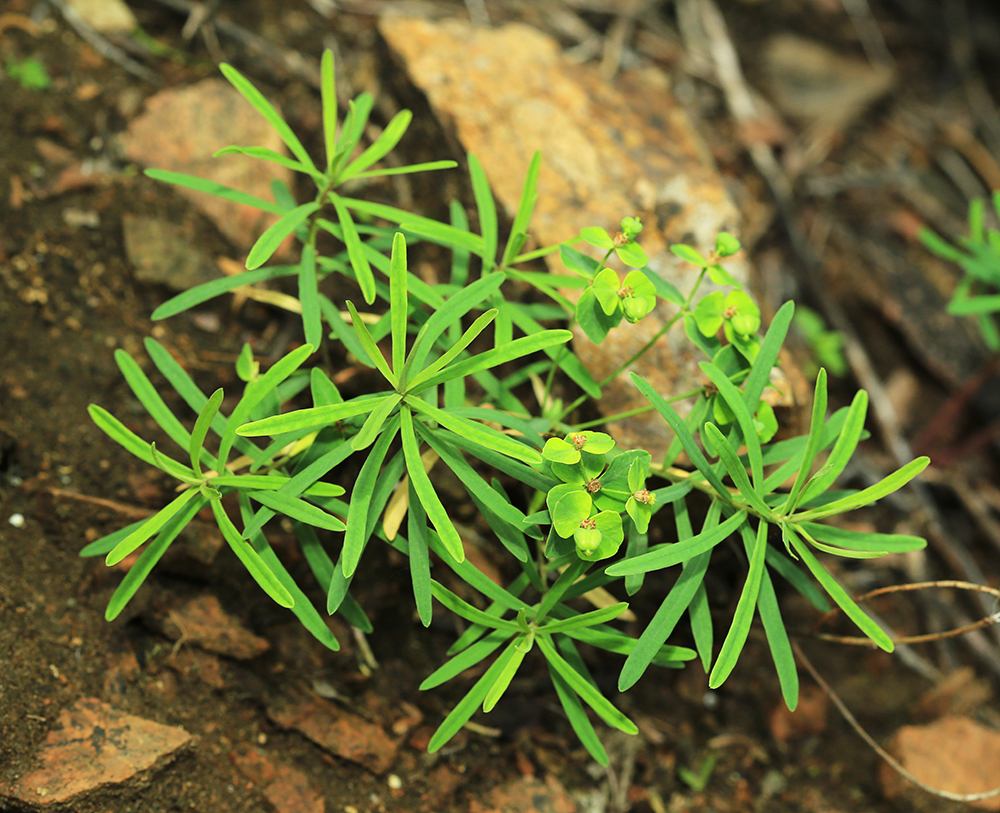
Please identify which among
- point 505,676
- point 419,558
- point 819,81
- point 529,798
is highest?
point 819,81

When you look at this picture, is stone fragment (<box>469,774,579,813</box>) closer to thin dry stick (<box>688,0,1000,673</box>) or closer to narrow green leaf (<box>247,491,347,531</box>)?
narrow green leaf (<box>247,491,347,531</box>)

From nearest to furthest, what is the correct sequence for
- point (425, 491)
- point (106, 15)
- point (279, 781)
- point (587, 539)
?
point (587, 539), point (425, 491), point (279, 781), point (106, 15)

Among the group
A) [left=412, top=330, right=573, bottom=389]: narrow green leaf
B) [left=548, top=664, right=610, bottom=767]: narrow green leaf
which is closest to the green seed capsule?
[left=412, top=330, right=573, bottom=389]: narrow green leaf

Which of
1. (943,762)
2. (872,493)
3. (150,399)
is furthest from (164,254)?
(943,762)

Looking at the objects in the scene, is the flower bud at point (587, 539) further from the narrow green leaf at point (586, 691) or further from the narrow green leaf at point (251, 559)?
the narrow green leaf at point (251, 559)

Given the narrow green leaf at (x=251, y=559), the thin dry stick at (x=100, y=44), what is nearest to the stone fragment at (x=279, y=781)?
the narrow green leaf at (x=251, y=559)

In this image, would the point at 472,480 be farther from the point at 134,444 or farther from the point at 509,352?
the point at 134,444

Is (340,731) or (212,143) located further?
(212,143)
